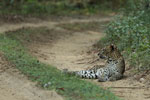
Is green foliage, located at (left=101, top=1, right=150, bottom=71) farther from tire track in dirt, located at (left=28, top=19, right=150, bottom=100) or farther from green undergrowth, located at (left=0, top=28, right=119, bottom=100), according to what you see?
green undergrowth, located at (left=0, top=28, right=119, bottom=100)

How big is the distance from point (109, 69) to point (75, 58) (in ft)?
9.39

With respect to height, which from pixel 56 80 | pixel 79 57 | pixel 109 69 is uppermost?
pixel 56 80

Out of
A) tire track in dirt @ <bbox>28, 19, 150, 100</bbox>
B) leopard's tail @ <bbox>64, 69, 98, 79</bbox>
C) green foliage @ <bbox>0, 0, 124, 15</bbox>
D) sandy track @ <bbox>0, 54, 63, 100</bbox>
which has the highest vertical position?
sandy track @ <bbox>0, 54, 63, 100</bbox>

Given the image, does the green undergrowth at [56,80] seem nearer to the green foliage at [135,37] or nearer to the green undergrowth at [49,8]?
the green foliage at [135,37]

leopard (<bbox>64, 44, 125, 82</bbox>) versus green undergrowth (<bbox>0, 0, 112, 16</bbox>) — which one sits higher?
leopard (<bbox>64, 44, 125, 82</bbox>)

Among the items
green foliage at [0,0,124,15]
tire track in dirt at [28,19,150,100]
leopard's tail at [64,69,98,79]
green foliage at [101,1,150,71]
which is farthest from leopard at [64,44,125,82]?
green foliage at [0,0,124,15]

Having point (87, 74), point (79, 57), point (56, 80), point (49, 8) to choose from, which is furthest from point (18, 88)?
point (49, 8)

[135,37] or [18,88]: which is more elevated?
[135,37]

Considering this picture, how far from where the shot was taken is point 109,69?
934cm

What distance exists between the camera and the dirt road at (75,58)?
8125 millimetres

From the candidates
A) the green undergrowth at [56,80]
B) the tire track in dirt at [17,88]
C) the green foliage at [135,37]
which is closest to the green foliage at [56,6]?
the green foliage at [135,37]

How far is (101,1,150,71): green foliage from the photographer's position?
33.6 ft

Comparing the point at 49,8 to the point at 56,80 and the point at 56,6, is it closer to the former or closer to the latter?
the point at 56,6

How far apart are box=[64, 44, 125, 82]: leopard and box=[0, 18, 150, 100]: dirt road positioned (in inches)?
7.6
